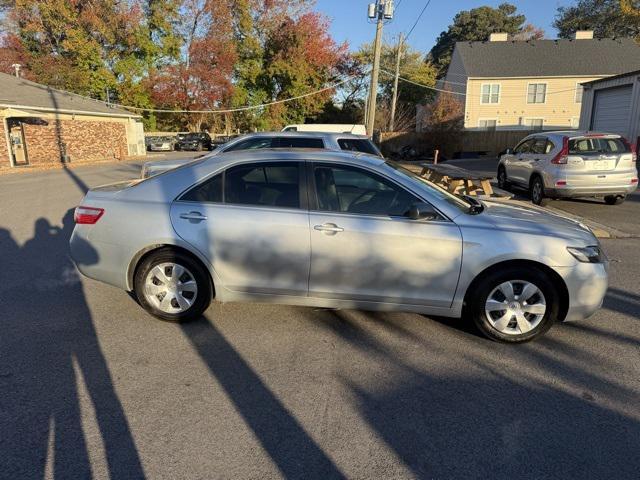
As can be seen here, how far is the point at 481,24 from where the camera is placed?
67.1 metres

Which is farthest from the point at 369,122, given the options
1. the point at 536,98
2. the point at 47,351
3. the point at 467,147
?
the point at 536,98

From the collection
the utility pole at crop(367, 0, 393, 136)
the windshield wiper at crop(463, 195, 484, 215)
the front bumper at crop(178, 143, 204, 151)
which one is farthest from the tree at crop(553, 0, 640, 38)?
the windshield wiper at crop(463, 195, 484, 215)

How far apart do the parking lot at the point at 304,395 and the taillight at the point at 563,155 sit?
578 centimetres

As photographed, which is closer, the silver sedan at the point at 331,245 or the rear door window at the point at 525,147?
the silver sedan at the point at 331,245

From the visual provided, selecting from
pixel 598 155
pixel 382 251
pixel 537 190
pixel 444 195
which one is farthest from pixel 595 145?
pixel 382 251

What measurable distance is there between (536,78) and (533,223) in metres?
39.2

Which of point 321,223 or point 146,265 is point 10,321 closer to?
point 146,265

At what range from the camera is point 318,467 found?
98.1 inches

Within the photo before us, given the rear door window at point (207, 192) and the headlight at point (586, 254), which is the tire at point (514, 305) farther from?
the rear door window at point (207, 192)

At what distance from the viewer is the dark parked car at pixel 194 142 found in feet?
129

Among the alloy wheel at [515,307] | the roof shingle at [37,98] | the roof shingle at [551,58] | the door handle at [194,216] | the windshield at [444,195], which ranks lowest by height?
the alloy wheel at [515,307]

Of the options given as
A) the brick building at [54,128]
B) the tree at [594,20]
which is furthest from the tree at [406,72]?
the brick building at [54,128]

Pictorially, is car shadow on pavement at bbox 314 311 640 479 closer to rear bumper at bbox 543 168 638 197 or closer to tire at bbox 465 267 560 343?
tire at bbox 465 267 560 343

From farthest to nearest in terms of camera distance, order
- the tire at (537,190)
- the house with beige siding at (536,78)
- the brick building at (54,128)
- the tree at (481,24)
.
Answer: the tree at (481,24) < the house with beige siding at (536,78) < the brick building at (54,128) < the tire at (537,190)
